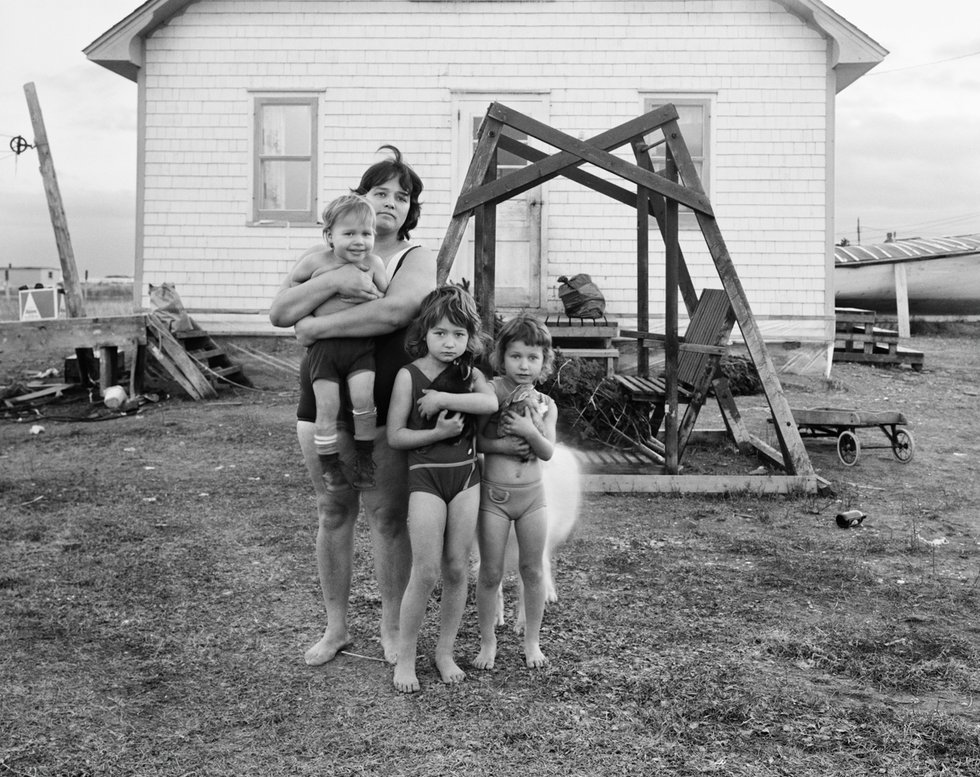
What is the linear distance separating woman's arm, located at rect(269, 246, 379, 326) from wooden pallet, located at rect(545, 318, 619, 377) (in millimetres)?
6315

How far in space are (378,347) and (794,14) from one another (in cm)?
1096

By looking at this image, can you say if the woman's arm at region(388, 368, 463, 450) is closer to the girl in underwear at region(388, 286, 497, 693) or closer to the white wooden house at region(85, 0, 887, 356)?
the girl in underwear at region(388, 286, 497, 693)

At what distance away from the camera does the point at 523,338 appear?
3.57 metres

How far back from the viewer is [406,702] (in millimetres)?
3334

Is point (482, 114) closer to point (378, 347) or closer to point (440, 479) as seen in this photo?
point (378, 347)

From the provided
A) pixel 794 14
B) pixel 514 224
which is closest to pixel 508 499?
pixel 514 224

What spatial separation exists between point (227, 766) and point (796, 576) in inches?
123

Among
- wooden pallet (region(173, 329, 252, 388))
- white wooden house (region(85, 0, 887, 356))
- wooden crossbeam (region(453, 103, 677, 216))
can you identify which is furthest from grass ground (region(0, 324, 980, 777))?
white wooden house (region(85, 0, 887, 356))

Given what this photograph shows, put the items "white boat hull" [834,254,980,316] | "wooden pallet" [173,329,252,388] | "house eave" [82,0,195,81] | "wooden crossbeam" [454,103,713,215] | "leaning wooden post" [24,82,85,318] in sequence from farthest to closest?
"white boat hull" [834,254,980,316] → "leaning wooden post" [24,82,85,318] → "house eave" [82,0,195,81] → "wooden pallet" [173,329,252,388] → "wooden crossbeam" [454,103,713,215]

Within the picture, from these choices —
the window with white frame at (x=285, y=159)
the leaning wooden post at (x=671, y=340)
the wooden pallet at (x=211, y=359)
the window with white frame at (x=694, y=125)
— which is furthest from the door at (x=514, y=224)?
the leaning wooden post at (x=671, y=340)

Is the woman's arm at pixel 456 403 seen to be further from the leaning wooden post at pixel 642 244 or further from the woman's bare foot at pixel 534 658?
the leaning wooden post at pixel 642 244

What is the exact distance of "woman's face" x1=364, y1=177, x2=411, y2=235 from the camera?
139 inches

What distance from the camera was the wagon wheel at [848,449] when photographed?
796 centimetres

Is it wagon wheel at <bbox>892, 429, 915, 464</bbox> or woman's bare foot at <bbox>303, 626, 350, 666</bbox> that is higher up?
wagon wheel at <bbox>892, 429, 915, 464</bbox>
